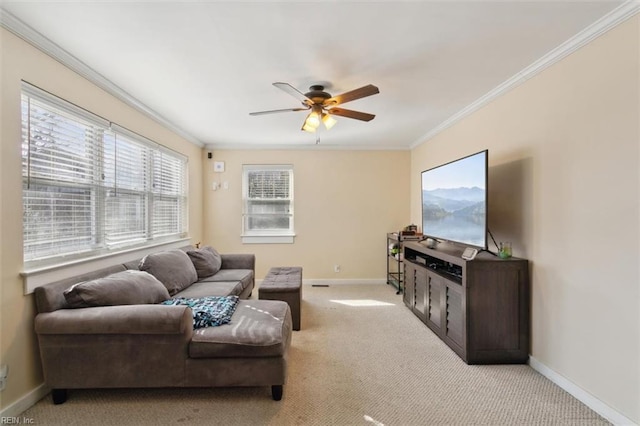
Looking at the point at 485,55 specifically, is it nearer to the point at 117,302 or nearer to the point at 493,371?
the point at 493,371

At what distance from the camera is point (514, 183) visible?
8.70ft

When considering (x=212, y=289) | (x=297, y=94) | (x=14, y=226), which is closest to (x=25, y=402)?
(x=14, y=226)

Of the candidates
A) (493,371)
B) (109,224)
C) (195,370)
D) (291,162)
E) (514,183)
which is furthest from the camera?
(291,162)

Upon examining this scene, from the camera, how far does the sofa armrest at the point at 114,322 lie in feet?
6.17

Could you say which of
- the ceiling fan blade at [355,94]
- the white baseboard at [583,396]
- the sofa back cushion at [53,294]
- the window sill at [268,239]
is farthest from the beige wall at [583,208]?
the sofa back cushion at [53,294]

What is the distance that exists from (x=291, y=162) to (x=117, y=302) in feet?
11.8

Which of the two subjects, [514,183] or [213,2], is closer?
[213,2]

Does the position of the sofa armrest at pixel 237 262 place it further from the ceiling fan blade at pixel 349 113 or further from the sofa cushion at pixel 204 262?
the ceiling fan blade at pixel 349 113

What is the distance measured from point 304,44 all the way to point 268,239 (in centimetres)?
366

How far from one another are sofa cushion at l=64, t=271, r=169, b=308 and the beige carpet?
24.4 inches

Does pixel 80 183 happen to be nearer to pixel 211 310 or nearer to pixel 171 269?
pixel 171 269

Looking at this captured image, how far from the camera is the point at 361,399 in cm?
204

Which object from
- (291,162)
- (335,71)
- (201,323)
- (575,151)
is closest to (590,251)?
(575,151)

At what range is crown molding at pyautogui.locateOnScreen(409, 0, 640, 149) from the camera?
1721mm
